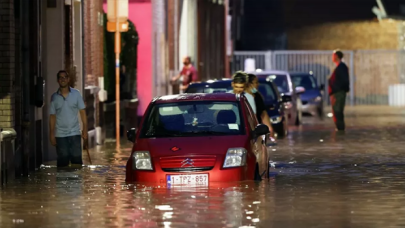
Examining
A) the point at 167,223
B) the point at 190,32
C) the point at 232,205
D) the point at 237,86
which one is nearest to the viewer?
the point at 167,223

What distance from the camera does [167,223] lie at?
1223cm

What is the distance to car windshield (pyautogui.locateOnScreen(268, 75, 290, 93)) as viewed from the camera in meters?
34.7

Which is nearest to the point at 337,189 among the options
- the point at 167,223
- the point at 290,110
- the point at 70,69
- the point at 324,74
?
the point at 167,223

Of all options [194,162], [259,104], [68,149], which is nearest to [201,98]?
[194,162]

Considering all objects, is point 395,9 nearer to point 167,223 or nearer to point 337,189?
point 337,189

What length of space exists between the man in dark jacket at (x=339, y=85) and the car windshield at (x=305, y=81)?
10451 mm

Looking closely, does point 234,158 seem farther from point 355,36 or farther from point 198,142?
point 355,36

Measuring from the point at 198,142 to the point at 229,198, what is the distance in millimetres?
1344

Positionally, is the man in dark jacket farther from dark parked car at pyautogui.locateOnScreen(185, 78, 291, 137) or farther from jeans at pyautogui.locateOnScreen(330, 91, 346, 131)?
dark parked car at pyautogui.locateOnScreen(185, 78, 291, 137)

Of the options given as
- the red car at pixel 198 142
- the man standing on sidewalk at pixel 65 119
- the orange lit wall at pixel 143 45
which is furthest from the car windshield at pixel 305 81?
the red car at pixel 198 142

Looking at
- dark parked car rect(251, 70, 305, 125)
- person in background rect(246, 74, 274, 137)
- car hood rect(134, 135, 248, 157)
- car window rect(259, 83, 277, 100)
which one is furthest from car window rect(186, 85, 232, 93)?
car hood rect(134, 135, 248, 157)

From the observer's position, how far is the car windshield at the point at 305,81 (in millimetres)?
42728

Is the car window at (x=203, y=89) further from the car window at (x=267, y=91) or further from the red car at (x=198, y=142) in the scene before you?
the red car at (x=198, y=142)

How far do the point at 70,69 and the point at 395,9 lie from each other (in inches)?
1527
